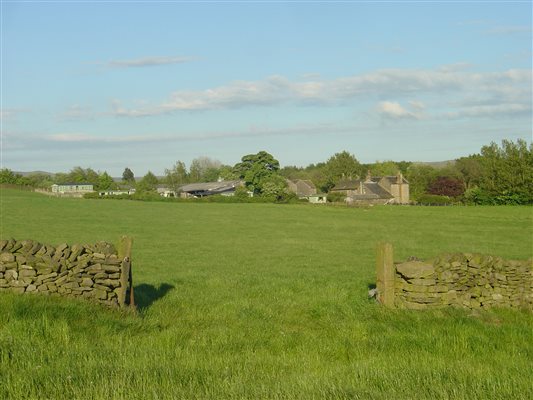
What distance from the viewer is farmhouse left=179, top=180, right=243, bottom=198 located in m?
178

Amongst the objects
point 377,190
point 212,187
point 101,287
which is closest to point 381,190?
point 377,190

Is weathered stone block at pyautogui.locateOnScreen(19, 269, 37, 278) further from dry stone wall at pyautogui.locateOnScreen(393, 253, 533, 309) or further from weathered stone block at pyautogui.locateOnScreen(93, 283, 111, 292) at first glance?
dry stone wall at pyautogui.locateOnScreen(393, 253, 533, 309)

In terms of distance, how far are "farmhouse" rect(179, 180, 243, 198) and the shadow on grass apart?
15386 cm

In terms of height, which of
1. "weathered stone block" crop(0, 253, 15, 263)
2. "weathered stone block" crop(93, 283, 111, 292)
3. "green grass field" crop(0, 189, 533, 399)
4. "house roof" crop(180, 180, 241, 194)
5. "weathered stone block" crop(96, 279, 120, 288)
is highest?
"house roof" crop(180, 180, 241, 194)

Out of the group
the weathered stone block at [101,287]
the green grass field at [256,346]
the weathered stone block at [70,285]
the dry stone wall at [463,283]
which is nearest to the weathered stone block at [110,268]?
the weathered stone block at [101,287]

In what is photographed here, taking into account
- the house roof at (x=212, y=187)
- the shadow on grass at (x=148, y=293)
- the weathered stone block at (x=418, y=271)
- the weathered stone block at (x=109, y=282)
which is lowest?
the shadow on grass at (x=148, y=293)

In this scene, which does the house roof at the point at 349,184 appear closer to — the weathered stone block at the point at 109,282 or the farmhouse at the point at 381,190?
the farmhouse at the point at 381,190

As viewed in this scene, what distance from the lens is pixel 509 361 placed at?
10047mm

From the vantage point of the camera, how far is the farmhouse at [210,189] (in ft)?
585

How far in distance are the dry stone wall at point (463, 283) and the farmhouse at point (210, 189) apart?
158851 millimetres

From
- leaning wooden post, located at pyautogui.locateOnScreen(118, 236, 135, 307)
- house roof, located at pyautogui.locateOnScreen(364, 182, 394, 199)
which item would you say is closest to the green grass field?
leaning wooden post, located at pyautogui.locateOnScreen(118, 236, 135, 307)

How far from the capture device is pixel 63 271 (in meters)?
13.2

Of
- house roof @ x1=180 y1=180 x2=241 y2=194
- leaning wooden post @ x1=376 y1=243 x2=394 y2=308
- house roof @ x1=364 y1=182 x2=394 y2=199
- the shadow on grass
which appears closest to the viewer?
leaning wooden post @ x1=376 y1=243 x2=394 y2=308

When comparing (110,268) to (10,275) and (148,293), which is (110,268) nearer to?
(10,275)
